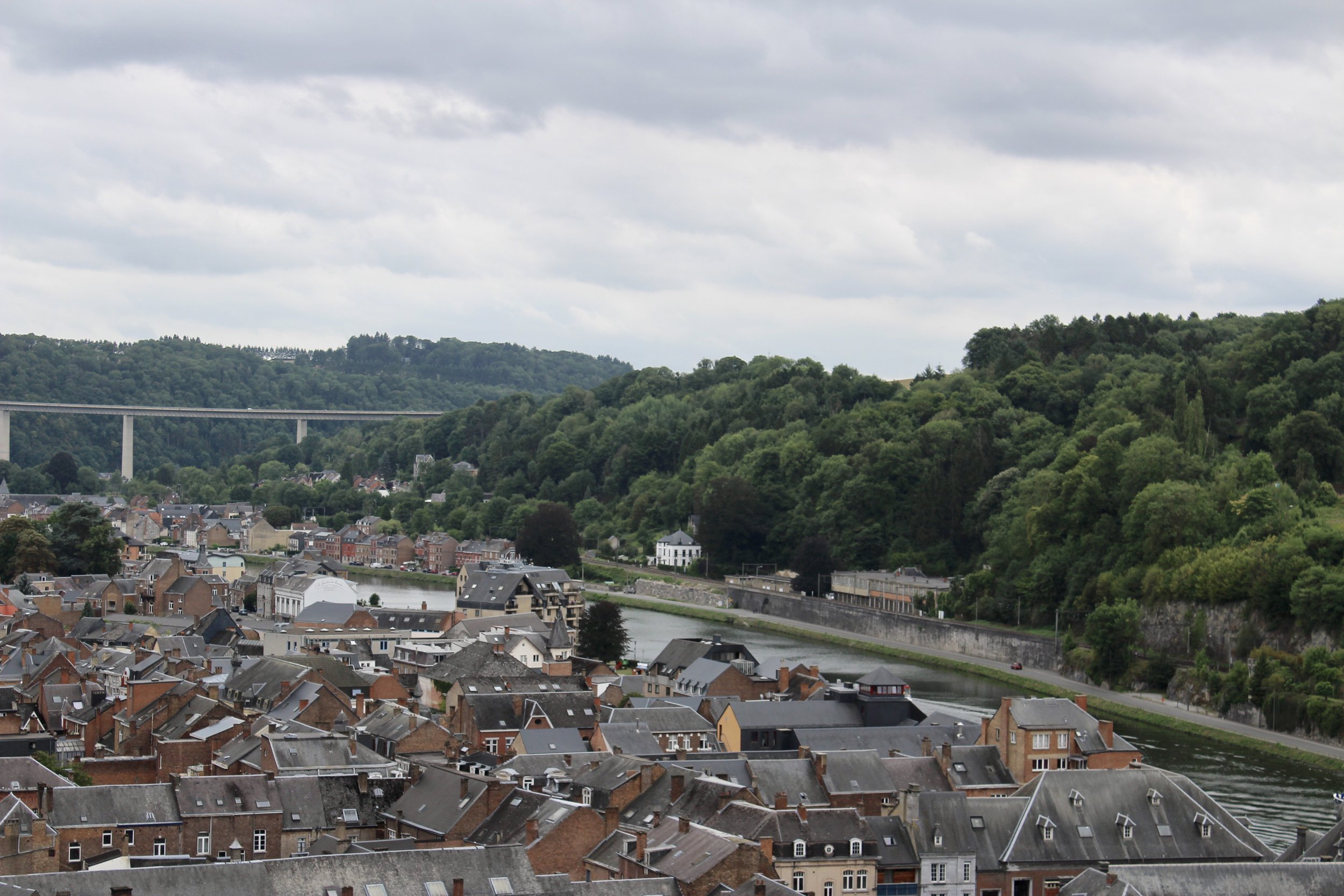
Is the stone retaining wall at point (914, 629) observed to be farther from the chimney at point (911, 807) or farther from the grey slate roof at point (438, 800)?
the grey slate roof at point (438, 800)

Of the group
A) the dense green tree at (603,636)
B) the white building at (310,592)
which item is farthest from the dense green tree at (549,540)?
the dense green tree at (603,636)

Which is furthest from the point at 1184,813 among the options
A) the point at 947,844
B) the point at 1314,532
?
the point at 1314,532

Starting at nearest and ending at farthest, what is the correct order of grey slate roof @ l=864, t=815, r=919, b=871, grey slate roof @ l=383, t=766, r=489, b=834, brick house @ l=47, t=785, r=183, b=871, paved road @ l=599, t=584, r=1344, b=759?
1. grey slate roof @ l=864, t=815, r=919, b=871
2. brick house @ l=47, t=785, r=183, b=871
3. grey slate roof @ l=383, t=766, r=489, b=834
4. paved road @ l=599, t=584, r=1344, b=759

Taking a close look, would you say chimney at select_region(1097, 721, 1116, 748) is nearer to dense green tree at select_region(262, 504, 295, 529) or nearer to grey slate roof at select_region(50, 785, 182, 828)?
grey slate roof at select_region(50, 785, 182, 828)

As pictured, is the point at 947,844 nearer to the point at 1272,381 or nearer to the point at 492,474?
the point at 1272,381

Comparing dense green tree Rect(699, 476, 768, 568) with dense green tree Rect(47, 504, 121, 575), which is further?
dense green tree Rect(699, 476, 768, 568)

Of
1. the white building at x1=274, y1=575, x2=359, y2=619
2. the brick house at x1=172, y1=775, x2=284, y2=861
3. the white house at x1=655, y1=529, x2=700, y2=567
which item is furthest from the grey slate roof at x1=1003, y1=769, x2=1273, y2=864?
the white house at x1=655, y1=529, x2=700, y2=567
